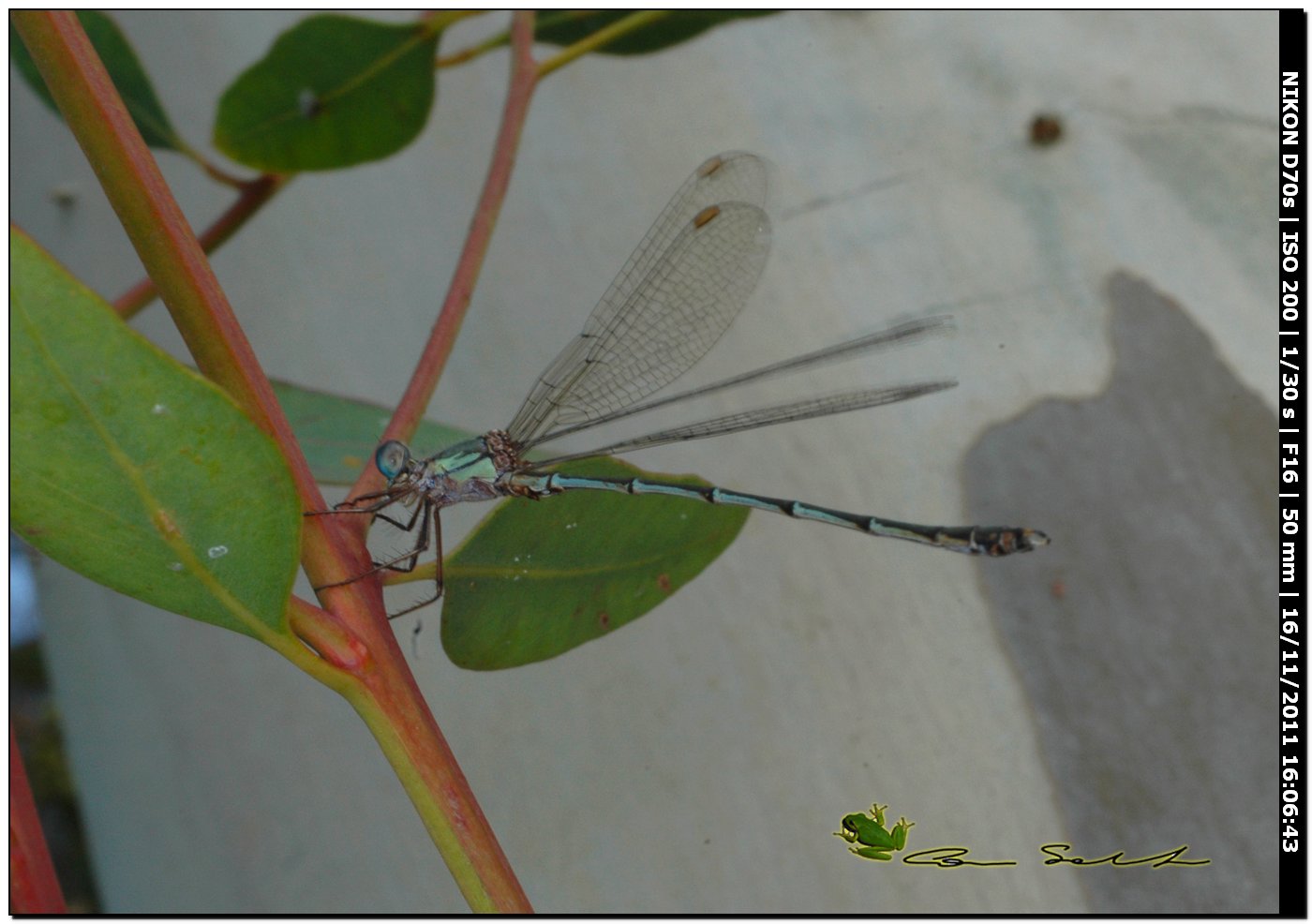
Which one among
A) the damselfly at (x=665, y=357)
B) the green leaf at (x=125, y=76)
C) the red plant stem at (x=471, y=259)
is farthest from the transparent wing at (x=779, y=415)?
the green leaf at (x=125, y=76)

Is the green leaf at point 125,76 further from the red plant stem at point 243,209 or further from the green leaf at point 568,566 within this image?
the green leaf at point 568,566

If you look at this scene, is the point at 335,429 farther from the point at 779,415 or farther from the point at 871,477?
the point at 871,477

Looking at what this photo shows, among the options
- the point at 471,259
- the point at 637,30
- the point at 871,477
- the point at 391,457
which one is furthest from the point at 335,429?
the point at 871,477

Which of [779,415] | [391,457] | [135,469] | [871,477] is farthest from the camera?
[871,477]

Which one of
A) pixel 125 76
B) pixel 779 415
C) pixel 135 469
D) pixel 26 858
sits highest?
pixel 125 76

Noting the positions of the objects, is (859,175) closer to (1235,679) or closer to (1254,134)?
(1254,134)

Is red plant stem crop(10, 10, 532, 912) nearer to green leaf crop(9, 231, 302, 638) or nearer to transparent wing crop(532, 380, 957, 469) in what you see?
green leaf crop(9, 231, 302, 638)
